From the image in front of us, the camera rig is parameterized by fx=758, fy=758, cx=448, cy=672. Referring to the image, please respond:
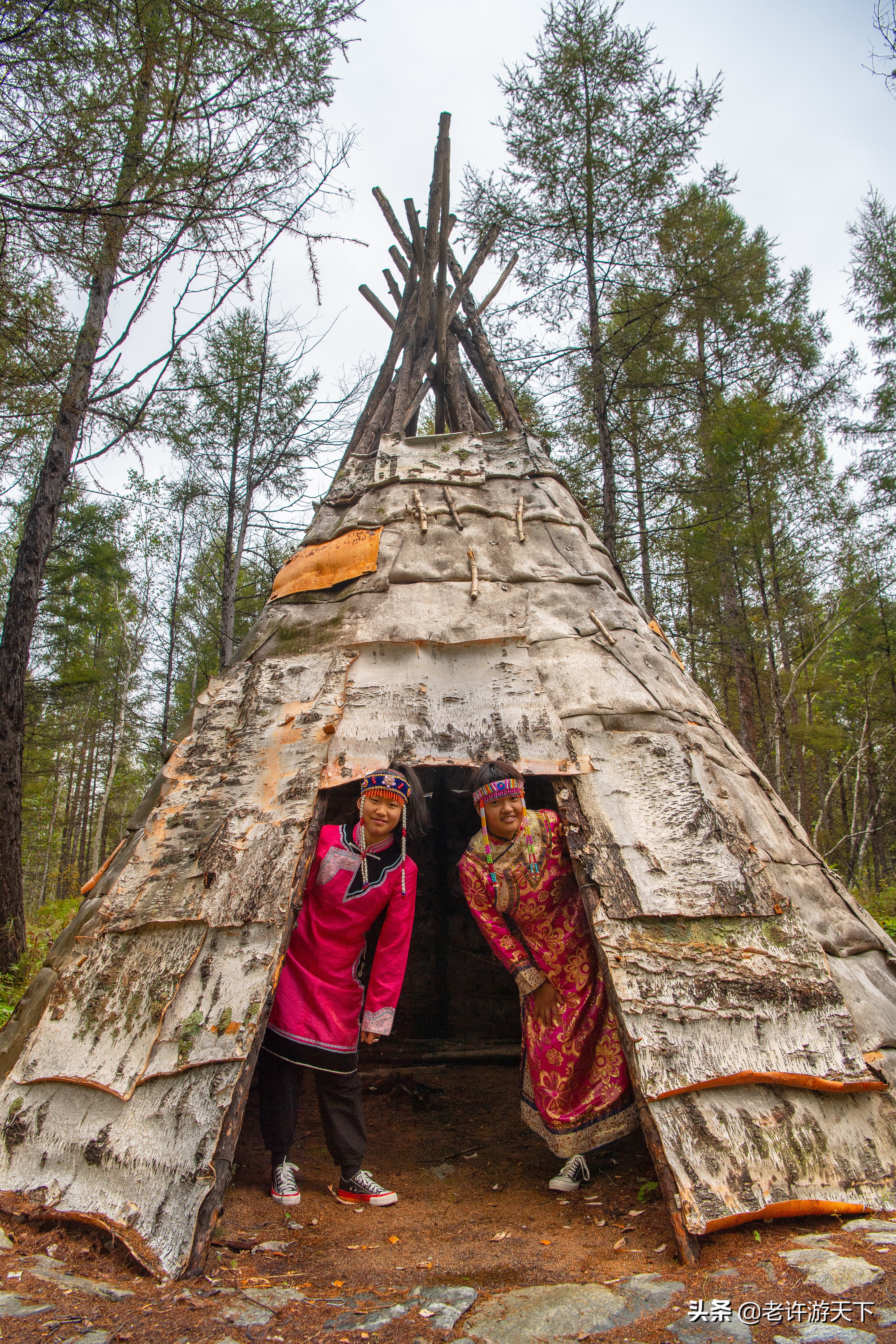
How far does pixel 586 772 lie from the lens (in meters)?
3.17

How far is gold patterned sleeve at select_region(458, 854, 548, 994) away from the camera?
2.97 meters

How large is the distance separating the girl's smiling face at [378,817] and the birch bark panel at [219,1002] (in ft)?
1.59

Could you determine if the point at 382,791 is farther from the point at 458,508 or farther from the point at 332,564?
the point at 458,508

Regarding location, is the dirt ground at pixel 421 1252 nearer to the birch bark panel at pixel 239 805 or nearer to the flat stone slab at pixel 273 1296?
the flat stone slab at pixel 273 1296

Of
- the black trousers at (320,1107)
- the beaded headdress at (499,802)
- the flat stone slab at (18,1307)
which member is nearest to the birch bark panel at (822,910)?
the beaded headdress at (499,802)

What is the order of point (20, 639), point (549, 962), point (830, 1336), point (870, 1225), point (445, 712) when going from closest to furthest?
point (830, 1336) → point (870, 1225) → point (549, 962) → point (445, 712) → point (20, 639)

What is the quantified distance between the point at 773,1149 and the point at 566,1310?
786 mm

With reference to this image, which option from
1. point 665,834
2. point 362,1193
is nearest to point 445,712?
point 665,834

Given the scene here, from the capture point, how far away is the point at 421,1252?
2.45m

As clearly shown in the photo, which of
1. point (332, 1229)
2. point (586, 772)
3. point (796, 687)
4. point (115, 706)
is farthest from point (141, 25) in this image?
point (115, 706)

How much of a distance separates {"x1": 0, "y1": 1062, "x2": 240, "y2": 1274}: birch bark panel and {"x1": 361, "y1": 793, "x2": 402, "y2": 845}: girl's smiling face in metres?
0.90

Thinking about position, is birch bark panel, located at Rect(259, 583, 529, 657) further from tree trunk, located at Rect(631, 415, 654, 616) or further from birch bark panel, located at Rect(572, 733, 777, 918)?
tree trunk, located at Rect(631, 415, 654, 616)

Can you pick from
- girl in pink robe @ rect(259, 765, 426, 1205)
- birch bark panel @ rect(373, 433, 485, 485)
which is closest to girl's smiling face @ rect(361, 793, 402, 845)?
girl in pink robe @ rect(259, 765, 426, 1205)

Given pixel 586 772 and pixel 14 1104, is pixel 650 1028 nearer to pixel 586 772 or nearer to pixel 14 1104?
pixel 586 772
